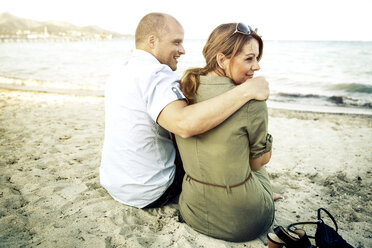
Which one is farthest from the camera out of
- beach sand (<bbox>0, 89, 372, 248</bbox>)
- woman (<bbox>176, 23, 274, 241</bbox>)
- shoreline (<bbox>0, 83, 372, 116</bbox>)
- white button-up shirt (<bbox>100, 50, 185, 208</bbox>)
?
shoreline (<bbox>0, 83, 372, 116</bbox>)

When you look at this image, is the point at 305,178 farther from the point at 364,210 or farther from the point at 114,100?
the point at 114,100

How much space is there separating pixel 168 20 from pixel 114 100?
892 mm

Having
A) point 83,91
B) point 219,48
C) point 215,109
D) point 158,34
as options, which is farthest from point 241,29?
point 83,91

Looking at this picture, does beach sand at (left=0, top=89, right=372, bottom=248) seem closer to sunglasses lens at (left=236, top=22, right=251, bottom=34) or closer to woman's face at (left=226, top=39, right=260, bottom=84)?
woman's face at (left=226, top=39, right=260, bottom=84)

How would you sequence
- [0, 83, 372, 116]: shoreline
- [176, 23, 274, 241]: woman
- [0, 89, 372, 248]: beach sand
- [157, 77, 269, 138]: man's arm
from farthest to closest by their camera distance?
1. [0, 83, 372, 116]: shoreline
2. [0, 89, 372, 248]: beach sand
3. [176, 23, 274, 241]: woman
4. [157, 77, 269, 138]: man's arm

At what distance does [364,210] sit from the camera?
112 inches

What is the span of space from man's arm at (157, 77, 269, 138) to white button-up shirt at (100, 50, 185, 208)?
18 centimetres

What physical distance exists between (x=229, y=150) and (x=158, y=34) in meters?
1.25

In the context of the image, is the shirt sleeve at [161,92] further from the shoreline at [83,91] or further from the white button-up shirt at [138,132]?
the shoreline at [83,91]

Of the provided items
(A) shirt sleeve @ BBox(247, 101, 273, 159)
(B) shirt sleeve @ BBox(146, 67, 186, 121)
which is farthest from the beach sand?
(B) shirt sleeve @ BBox(146, 67, 186, 121)

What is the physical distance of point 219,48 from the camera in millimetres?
1863

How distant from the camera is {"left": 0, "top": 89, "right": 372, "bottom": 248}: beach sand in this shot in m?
2.19

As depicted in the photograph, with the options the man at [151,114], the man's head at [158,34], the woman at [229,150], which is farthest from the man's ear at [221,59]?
the man's head at [158,34]

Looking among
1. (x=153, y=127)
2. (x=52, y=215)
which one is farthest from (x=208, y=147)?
(x=52, y=215)
